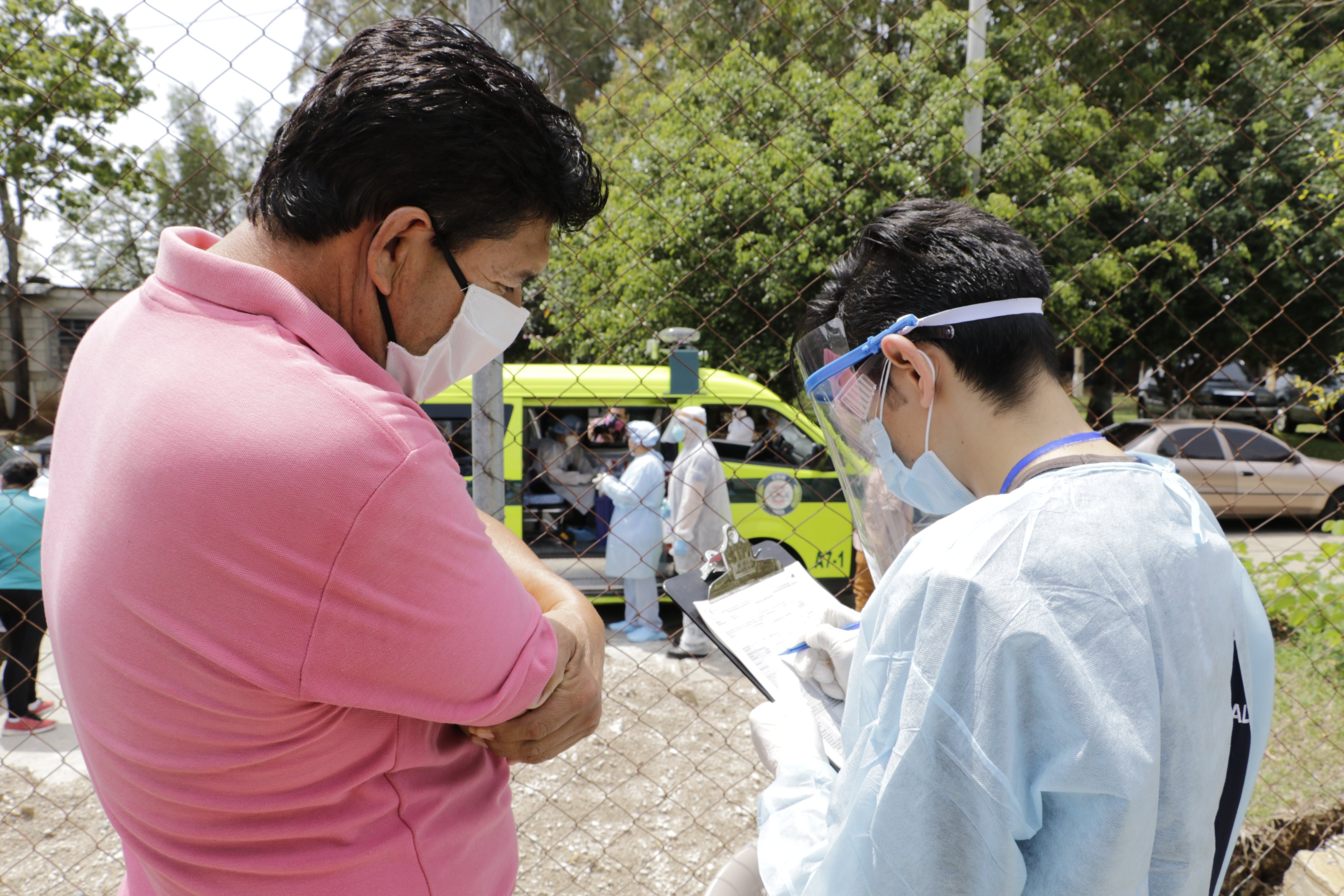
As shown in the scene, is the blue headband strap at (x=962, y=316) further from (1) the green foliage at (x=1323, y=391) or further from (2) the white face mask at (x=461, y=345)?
Result: (1) the green foliage at (x=1323, y=391)

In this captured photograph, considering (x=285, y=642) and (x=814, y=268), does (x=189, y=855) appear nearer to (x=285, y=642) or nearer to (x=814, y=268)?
(x=285, y=642)

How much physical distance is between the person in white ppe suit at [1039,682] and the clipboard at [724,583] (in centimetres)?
31

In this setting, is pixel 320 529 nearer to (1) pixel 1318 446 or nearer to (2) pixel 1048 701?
(2) pixel 1048 701

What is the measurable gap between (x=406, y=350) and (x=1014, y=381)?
2.50 feet

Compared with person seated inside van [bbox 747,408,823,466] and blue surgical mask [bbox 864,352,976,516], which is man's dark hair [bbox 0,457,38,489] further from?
blue surgical mask [bbox 864,352,976,516]

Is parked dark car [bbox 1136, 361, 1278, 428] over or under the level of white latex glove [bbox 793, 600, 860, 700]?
under

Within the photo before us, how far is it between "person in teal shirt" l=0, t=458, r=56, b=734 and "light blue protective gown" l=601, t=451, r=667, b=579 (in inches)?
126

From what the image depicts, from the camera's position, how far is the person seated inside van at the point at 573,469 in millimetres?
6215

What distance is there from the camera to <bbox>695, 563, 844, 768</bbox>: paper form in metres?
1.27

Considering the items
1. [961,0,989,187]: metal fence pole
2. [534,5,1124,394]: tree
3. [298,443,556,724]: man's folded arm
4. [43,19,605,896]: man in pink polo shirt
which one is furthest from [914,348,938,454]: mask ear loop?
[961,0,989,187]: metal fence pole

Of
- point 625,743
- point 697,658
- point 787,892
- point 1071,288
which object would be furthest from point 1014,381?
point 1071,288

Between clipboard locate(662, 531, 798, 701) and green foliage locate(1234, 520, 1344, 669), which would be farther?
green foliage locate(1234, 520, 1344, 669)

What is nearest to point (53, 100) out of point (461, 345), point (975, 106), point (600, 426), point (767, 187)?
point (461, 345)

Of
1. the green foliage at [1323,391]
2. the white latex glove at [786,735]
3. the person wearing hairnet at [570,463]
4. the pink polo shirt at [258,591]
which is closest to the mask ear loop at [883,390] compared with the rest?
the white latex glove at [786,735]
